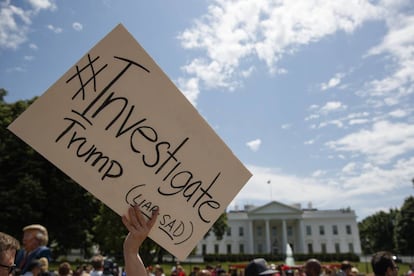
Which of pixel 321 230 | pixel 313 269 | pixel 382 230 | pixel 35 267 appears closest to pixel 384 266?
pixel 313 269

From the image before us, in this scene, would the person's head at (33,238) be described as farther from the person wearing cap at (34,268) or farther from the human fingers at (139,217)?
the human fingers at (139,217)

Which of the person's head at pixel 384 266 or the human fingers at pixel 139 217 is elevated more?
the human fingers at pixel 139 217

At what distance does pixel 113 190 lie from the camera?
2.05 meters

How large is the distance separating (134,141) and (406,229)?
81.9m

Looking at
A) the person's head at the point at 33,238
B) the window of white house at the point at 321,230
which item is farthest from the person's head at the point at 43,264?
the window of white house at the point at 321,230

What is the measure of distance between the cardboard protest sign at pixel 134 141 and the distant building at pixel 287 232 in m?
91.1

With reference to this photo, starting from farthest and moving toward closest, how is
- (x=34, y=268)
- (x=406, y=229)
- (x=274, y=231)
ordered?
(x=274, y=231), (x=406, y=229), (x=34, y=268)

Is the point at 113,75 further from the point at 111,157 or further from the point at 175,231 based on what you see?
the point at 175,231

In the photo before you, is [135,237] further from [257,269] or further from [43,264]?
[43,264]

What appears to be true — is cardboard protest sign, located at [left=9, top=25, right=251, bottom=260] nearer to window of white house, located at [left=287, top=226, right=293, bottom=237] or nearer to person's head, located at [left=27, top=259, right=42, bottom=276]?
person's head, located at [left=27, top=259, right=42, bottom=276]

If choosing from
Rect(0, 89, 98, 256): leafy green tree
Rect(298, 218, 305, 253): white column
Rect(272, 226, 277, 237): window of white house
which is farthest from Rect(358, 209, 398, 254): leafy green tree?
Rect(0, 89, 98, 256): leafy green tree

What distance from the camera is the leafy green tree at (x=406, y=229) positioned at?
71.3 m

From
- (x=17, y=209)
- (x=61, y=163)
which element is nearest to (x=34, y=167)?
(x=17, y=209)

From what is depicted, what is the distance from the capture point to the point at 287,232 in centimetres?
9481
